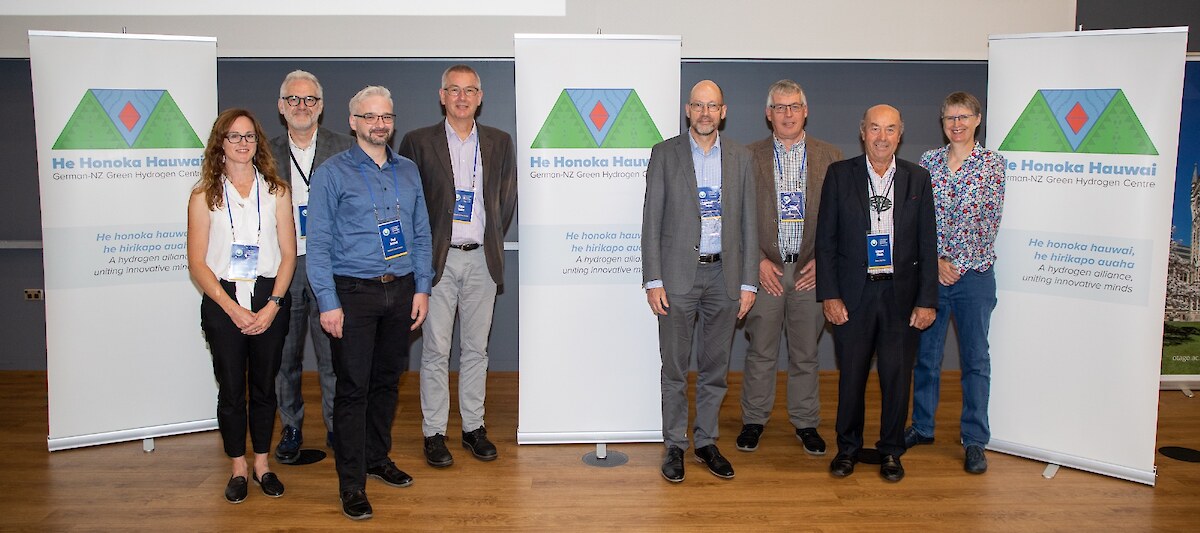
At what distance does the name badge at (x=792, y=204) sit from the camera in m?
4.04

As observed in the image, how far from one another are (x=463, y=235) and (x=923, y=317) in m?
2.07

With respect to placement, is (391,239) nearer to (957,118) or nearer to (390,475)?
(390,475)

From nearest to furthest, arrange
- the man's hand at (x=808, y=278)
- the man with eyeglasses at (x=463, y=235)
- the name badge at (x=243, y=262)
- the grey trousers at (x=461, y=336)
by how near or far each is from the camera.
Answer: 1. the name badge at (x=243, y=262)
2. the man with eyeglasses at (x=463, y=235)
3. the grey trousers at (x=461, y=336)
4. the man's hand at (x=808, y=278)

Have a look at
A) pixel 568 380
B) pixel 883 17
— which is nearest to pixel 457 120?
pixel 568 380

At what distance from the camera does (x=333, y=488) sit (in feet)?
11.9

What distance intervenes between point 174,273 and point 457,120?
5.56 ft

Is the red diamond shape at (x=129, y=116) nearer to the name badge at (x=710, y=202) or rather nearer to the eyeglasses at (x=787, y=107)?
the name badge at (x=710, y=202)

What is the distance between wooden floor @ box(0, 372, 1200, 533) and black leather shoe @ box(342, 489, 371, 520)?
0.13ft

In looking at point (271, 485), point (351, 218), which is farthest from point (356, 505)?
point (351, 218)

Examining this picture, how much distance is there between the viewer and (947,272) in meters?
3.86

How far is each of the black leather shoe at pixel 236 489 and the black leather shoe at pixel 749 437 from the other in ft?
7.40

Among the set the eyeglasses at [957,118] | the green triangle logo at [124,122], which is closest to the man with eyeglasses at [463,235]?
the green triangle logo at [124,122]

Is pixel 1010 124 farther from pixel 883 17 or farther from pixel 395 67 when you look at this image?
pixel 395 67

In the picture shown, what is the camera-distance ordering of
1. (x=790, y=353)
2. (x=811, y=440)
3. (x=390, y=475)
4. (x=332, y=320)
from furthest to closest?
(x=790, y=353)
(x=811, y=440)
(x=390, y=475)
(x=332, y=320)
